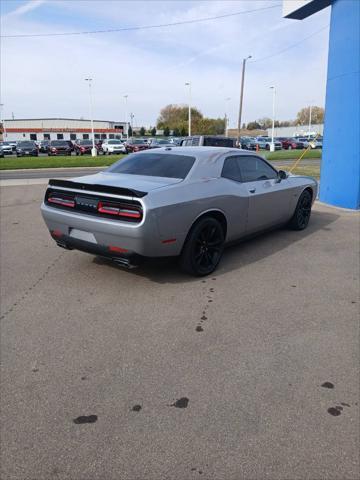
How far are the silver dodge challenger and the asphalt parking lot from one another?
456 mm

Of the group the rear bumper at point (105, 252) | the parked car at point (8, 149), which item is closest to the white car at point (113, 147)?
the parked car at point (8, 149)

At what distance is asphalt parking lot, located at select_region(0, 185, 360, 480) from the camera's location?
2154 mm

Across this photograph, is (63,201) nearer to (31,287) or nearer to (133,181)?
(133,181)

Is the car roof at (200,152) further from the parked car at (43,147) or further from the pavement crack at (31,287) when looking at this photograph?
the parked car at (43,147)

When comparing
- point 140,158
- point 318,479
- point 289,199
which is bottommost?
point 318,479

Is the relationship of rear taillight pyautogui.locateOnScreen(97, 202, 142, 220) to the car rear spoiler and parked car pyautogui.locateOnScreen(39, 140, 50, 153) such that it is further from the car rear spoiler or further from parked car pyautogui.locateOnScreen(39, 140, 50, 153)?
parked car pyautogui.locateOnScreen(39, 140, 50, 153)

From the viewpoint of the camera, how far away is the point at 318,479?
6.63ft

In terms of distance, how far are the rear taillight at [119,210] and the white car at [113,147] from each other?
37.4 meters

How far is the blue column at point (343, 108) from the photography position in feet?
27.9

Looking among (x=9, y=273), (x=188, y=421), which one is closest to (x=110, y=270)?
(x=9, y=273)

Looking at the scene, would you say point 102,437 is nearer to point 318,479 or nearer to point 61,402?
point 61,402

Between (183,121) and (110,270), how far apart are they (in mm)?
96805

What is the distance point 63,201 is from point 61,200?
0.17 ft

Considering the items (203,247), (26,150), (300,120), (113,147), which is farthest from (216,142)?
(300,120)
